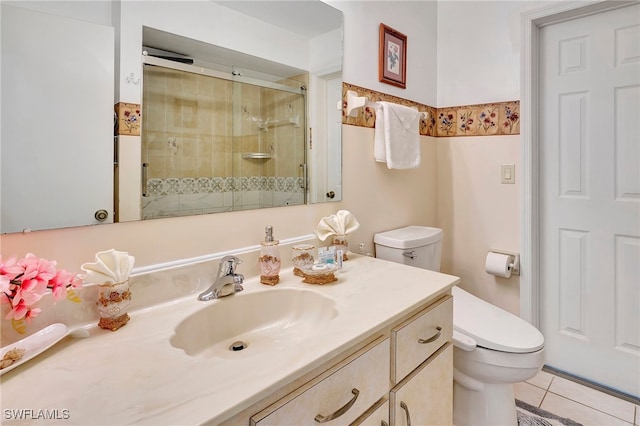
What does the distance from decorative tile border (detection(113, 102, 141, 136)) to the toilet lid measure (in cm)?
127

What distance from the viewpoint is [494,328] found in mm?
1313

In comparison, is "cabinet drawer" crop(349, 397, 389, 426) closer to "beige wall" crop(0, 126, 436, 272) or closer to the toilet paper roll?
"beige wall" crop(0, 126, 436, 272)

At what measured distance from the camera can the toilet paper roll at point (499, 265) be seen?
1812 mm

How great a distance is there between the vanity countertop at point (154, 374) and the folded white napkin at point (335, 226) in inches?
17.4

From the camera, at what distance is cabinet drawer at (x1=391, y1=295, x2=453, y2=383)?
2.82 ft

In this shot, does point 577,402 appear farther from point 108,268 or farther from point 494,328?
point 108,268

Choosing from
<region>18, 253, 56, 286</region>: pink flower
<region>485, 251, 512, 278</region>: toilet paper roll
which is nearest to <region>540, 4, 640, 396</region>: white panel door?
<region>485, 251, 512, 278</region>: toilet paper roll

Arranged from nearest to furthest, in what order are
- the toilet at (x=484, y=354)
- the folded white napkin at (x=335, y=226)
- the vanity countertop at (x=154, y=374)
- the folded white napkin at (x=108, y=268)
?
the vanity countertop at (x=154, y=374), the folded white napkin at (x=108, y=268), the toilet at (x=484, y=354), the folded white napkin at (x=335, y=226)

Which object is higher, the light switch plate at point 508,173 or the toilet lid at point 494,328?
the light switch plate at point 508,173

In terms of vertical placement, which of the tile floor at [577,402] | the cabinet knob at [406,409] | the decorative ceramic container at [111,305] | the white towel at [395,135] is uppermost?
the white towel at [395,135]

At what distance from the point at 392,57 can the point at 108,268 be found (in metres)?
1.57

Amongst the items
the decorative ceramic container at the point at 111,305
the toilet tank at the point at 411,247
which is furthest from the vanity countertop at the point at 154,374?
the toilet tank at the point at 411,247

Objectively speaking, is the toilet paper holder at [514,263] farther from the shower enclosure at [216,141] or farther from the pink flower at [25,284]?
the pink flower at [25,284]

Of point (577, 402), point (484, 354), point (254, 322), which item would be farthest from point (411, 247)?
point (577, 402)
